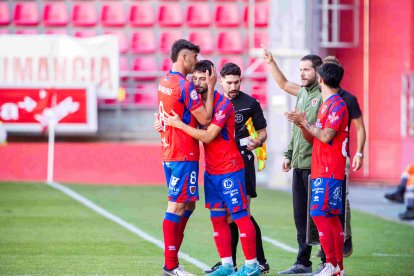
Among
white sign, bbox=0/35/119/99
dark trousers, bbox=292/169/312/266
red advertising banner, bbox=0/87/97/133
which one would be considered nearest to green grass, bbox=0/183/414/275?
dark trousers, bbox=292/169/312/266

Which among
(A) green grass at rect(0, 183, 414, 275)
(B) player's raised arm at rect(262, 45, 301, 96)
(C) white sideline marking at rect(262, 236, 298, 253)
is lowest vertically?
(C) white sideline marking at rect(262, 236, 298, 253)

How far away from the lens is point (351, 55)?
2445 centimetres

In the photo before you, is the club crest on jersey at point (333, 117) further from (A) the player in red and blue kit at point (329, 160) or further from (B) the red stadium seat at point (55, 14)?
(B) the red stadium seat at point (55, 14)

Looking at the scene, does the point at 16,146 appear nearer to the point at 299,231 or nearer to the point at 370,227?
the point at 370,227

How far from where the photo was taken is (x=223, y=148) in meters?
8.82

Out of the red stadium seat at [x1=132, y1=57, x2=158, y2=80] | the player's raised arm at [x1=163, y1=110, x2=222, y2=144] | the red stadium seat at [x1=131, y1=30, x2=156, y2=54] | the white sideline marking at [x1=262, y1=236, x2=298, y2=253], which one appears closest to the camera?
the player's raised arm at [x1=163, y1=110, x2=222, y2=144]

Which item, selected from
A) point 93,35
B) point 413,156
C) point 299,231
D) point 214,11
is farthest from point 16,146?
point 299,231

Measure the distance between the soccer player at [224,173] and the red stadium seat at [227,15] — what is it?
668 inches

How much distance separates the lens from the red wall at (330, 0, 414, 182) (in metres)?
24.1

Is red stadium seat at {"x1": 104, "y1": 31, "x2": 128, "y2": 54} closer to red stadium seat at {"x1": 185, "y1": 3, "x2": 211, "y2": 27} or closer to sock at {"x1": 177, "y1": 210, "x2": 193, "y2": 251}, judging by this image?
red stadium seat at {"x1": 185, "y1": 3, "x2": 211, "y2": 27}

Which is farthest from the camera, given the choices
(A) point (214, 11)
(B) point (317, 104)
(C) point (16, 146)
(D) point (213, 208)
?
(A) point (214, 11)

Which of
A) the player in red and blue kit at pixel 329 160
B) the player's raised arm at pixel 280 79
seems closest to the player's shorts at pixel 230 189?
the player in red and blue kit at pixel 329 160

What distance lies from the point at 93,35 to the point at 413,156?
7762 mm

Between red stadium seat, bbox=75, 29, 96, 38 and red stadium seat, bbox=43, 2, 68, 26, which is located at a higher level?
red stadium seat, bbox=43, 2, 68, 26
